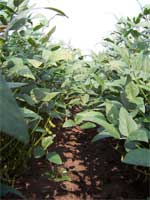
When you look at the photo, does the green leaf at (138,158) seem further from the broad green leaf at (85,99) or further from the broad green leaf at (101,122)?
the broad green leaf at (85,99)

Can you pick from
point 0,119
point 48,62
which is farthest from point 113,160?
point 0,119

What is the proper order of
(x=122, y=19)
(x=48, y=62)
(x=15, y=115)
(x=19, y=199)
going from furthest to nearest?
1. (x=122, y=19)
2. (x=48, y=62)
3. (x=19, y=199)
4. (x=15, y=115)

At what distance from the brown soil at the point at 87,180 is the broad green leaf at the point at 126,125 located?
22 centimetres

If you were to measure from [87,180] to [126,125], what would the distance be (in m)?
0.32

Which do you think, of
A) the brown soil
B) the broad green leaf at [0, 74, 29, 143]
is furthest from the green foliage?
the broad green leaf at [0, 74, 29, 143]

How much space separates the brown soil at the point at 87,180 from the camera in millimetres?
952

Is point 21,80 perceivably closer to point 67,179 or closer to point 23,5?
point 23,5

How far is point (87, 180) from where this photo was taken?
1.05m

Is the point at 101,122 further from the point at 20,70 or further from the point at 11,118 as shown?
the point at 11,118

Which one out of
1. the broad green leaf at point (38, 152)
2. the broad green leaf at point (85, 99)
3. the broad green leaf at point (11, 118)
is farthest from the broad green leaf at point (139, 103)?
the broad green leaf at point (11, 118)

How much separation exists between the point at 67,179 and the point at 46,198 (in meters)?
0.10

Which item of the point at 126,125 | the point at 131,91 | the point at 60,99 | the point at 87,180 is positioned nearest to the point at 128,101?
the point at 131,91

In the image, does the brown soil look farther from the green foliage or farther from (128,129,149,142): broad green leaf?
(128,129,149,142): broad green leaf

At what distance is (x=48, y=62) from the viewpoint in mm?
1183
